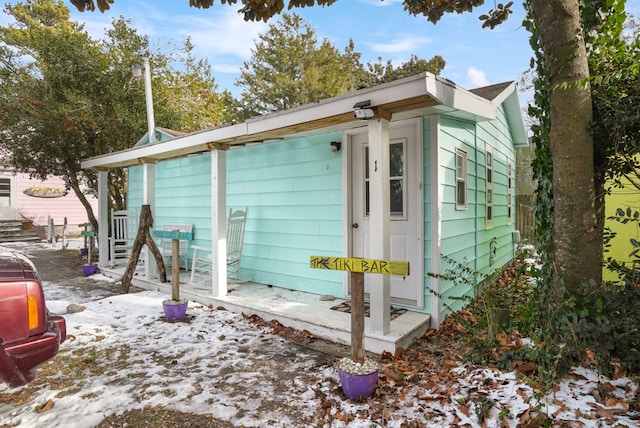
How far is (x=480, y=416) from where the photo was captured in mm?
2146

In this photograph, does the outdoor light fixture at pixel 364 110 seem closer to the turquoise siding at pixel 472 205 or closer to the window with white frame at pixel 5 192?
the turquoise siding at pixel 472 205

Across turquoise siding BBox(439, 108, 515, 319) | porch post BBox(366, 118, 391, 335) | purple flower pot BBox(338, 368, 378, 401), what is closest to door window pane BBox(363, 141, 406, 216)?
turquoise siding BBox(439, 108, 515, 319)

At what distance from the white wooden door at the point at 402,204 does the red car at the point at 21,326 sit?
124 inches

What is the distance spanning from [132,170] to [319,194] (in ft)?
18.1

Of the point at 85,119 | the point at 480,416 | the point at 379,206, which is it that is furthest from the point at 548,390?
the point at 85,119

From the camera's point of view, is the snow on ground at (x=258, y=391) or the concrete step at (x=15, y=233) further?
the concrete step at (x=15, y=233)

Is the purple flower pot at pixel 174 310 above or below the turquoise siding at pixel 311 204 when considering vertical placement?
below

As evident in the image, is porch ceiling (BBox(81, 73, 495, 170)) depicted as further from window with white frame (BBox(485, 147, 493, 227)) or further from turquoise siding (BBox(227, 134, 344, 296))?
window with white frame (BBox(485, 147, 493, 227))

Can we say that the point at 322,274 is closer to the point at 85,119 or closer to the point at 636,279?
the point at 636,279

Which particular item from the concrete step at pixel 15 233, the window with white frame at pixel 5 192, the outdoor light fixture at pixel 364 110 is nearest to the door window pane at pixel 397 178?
the outdoor light fixture at pixel 364 110

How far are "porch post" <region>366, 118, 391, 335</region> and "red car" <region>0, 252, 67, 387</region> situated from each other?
2405 millimetres

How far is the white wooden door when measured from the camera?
3994 mm

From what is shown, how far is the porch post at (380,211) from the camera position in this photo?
3.23 m

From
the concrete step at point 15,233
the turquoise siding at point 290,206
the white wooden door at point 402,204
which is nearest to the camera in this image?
the white wooden door at point 402,204
